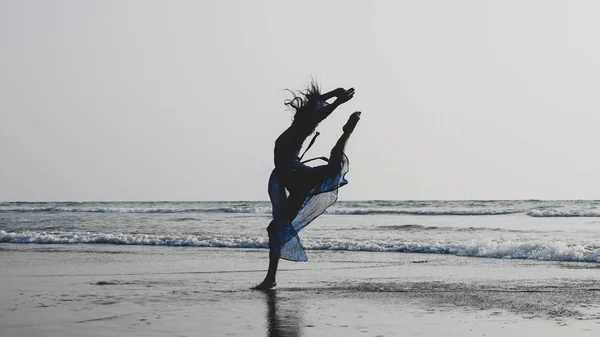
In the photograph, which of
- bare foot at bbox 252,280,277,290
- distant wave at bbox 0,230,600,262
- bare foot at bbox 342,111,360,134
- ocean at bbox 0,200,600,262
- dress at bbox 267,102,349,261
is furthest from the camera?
ocean at bbox 0,200,600,262

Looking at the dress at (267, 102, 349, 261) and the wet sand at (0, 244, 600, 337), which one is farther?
the dress at (267, 102, 349, 261)

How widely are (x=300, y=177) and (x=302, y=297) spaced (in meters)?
1.39

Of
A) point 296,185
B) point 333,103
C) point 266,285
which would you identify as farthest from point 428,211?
point 333,103

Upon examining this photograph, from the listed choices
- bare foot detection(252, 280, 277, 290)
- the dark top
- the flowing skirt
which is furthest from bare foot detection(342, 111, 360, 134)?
bare foot detection(252, 280, 277, 290)

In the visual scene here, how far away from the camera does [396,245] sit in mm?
16312

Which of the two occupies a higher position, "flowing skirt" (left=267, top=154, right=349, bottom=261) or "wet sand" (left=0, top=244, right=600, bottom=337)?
"flowing skirt" (left=267, top=154, right=349, bottom=261)

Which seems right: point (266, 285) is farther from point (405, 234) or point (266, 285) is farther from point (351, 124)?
point (405, 234)

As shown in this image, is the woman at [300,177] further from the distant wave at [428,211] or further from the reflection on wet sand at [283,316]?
the distant wave at [428,211]

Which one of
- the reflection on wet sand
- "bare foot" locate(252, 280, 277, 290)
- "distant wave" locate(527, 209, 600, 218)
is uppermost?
"distant wave" locate(527, 209, 600, 218)

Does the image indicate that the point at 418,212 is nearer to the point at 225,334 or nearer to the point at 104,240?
the point at 104,240

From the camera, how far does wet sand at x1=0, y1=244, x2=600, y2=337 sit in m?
6.86

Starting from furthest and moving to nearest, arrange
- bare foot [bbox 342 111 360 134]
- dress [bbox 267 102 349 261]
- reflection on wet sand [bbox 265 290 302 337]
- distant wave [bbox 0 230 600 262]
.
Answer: distant wave [bbox 0 230 600 262], dress [bbox 267 102 349 261], bare foot [bbox 342 111 360 134], reflection on wet sand [bbox 265 290 302 337]

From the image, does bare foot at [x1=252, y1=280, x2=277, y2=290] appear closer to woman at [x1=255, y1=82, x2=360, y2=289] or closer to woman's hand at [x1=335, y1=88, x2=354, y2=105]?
woman at [x1=255, y1=82, x2=360, y2=289]

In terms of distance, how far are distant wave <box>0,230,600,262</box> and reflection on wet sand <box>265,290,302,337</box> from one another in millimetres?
7020
